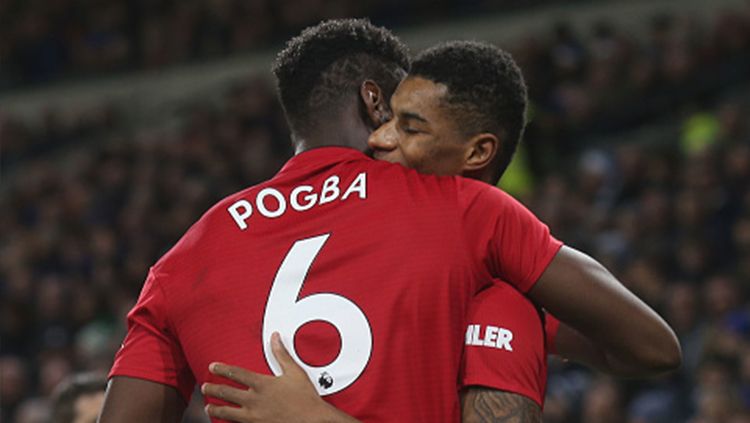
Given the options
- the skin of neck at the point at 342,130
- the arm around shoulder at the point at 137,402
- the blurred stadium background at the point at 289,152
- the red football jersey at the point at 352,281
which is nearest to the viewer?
the red football jersey at the point at 352,281

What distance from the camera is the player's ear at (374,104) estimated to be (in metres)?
2.65

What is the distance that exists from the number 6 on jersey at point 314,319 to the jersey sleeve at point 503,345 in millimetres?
204

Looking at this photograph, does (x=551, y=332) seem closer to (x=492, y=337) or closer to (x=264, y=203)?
(x=492, y=337)

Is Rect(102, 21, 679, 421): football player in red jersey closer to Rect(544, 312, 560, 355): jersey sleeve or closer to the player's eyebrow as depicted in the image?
the player's eyebrow

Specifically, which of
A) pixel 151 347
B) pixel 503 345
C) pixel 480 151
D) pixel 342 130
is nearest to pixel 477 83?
pixel 480 151

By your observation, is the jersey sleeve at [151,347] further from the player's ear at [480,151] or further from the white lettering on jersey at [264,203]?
the player's ear at [480,151]

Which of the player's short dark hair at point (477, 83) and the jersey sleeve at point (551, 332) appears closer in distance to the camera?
the player's short dark hair at point (477, 83)

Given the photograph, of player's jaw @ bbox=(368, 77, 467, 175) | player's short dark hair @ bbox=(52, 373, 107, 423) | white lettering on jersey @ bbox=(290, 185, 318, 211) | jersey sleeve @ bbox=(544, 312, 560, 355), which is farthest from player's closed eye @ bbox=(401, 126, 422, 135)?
player's short dark hair @ bbox=(52, 373, 107, 423)

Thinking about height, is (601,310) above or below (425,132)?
below

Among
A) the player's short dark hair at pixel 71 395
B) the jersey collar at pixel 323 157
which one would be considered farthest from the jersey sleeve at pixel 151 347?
the player's short dark hair at pixel 71 395

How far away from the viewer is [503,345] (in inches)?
95.0

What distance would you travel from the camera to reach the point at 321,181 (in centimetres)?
256

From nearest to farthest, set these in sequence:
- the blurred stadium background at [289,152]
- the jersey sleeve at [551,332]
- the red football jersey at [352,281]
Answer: the red football jersey at [352,281], the jersey sleeve at [551,332], the blurred stadium background at [289,152]

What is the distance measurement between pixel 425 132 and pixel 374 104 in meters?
0.15
